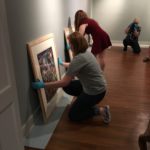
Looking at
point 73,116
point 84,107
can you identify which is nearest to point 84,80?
point 84,107

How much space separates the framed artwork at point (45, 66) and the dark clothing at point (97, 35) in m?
0.91

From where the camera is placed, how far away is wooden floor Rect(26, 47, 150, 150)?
7.59 ft

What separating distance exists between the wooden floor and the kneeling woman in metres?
0.12

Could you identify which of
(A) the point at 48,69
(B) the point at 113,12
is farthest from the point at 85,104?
(B) the point at 113,12

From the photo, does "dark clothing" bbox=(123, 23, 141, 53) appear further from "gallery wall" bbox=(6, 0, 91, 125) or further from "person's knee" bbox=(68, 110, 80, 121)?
A: "person's knee" bbox=(68, 110, 80, 121)

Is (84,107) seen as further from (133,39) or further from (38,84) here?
(133,39)

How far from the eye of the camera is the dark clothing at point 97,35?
374cm

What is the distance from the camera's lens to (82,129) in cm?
258

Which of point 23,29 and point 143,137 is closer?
point 143,137

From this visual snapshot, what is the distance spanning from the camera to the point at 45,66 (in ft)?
9.15

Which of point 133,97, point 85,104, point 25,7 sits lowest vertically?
point 133,97

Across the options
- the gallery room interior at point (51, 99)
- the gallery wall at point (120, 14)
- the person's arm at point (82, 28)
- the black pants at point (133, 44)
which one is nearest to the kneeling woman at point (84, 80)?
the gallery room interior at point (51, 99)

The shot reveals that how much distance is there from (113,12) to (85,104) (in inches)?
198

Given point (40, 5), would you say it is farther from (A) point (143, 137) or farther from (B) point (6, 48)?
(A) point (143, 137)
